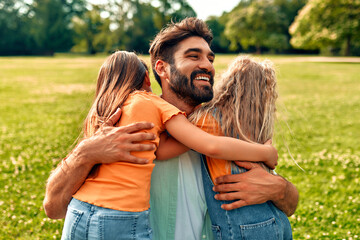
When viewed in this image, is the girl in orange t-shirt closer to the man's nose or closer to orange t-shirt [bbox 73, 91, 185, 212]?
orange t-shirt [bbox 73, 91, 185, 212]

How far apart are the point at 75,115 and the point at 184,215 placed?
12176mm

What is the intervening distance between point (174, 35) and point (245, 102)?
818 millimetres

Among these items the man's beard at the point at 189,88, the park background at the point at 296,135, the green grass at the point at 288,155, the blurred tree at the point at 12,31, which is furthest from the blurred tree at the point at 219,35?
the man's beard at the point at 189,88

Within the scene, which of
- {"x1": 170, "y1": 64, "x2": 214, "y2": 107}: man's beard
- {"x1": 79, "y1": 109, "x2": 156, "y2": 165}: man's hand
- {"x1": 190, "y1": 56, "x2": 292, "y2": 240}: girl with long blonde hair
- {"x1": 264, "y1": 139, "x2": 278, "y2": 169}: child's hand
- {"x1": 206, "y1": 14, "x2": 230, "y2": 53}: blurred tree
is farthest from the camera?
{"x1": 206, "y1": 14, "x2": 230, "y2": 53}: blurred tree

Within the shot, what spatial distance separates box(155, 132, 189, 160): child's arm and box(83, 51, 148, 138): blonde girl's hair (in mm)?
454

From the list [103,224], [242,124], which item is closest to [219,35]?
[242,124]

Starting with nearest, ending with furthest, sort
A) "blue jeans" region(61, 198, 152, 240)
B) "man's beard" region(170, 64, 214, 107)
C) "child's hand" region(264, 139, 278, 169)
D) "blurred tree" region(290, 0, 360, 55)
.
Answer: "blue jeans" region(61, 198, 152, 240) → "child's hand" region(264, 139, 278, 169) → "man's beard" region(170, 64, 214, 107) → "blurred tree" region(290, 0, 360, 55)

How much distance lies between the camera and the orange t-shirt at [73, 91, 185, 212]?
224cm

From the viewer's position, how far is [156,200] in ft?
8.77

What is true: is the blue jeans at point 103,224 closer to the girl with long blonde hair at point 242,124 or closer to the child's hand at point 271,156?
the girl with long blonde hair at point 242,124

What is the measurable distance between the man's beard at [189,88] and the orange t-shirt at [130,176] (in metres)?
0.34

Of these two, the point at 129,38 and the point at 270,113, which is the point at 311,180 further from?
the point at 129,38

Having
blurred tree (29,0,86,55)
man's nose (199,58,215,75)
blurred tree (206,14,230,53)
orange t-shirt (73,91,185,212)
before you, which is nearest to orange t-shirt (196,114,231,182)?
orange t-shirt (73,91,185,212)

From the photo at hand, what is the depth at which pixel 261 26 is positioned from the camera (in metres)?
68.2
